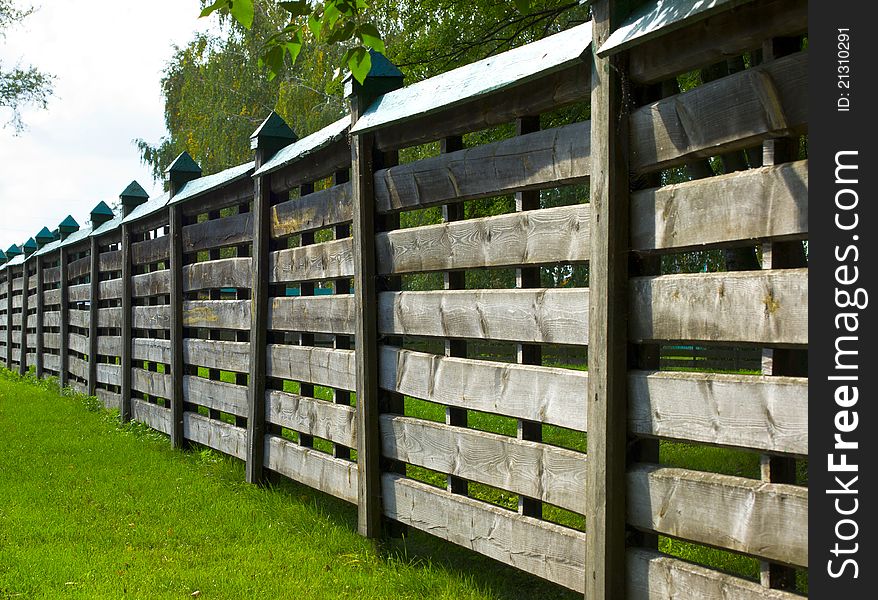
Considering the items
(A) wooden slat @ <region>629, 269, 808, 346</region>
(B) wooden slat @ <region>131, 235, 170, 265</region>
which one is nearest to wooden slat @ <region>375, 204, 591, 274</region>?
(A) wooden slat @ <region>629, 269, 808, 346</region>

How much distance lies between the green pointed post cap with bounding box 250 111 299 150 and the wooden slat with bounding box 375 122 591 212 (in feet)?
6.62

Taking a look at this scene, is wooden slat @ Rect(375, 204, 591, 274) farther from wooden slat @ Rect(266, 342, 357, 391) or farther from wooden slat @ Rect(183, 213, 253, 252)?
wooden slat @ Rect(183, 213, 253, 252)

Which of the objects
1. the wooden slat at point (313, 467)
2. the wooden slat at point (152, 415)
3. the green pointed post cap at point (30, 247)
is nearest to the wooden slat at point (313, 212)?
the wooden slat at point (313, 467)

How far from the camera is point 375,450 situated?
5418 mm

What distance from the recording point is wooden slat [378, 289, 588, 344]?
3797mm

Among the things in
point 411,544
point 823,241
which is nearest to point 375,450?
point 411,544

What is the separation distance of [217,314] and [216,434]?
1.02 meters

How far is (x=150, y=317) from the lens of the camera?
10.2 metres

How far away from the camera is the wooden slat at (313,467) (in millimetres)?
5836

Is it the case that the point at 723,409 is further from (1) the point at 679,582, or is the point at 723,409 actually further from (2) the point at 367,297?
(2) the point at 367,297

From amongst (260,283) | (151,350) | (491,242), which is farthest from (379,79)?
(151,350)

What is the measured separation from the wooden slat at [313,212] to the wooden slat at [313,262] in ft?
0.45

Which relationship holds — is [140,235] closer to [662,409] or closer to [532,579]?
[532,579]

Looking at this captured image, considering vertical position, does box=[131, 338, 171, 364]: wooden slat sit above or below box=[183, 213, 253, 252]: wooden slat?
A: below
